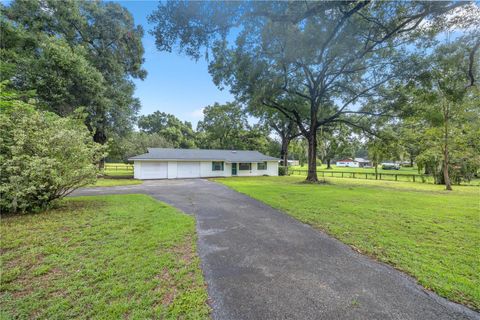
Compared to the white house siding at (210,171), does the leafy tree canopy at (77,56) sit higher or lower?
higher

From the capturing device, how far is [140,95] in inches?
886

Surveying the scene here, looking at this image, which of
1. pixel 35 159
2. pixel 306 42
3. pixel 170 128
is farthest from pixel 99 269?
pixel 170 128

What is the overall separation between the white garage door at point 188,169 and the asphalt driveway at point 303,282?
1654 centimetres

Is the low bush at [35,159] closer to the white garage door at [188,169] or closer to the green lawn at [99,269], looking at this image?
the green lawn at [99,269]

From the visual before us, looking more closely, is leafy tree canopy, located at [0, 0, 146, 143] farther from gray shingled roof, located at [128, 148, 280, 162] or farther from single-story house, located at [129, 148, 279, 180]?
single-story house, located at [129, 148, 279, 180]

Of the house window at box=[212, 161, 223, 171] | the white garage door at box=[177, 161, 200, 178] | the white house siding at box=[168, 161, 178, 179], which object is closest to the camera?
the white house siding at box=[168, 161, 178, 179]

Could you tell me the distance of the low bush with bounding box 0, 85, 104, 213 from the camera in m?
5.40

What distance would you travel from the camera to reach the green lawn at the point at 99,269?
223cm

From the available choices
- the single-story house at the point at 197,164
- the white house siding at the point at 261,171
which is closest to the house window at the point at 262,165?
the single-story house at the point at 197,164

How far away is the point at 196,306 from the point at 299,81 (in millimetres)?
17191

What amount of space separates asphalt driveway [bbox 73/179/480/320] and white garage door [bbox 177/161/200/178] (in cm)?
1654

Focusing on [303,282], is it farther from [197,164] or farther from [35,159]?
[197,164]

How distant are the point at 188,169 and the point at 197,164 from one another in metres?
1.15

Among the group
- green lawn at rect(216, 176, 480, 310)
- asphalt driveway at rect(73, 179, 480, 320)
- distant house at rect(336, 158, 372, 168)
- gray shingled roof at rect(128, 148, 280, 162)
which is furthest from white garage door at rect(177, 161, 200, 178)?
distant house at rect(336, 158, 372, 168)
